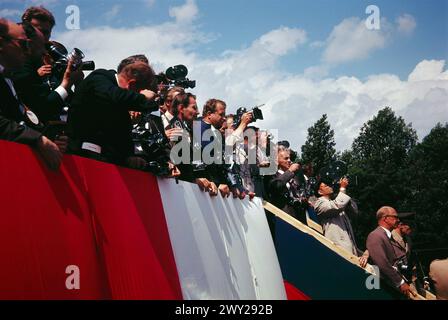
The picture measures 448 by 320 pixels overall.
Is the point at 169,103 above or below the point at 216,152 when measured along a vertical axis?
above

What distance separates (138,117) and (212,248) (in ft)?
4.33

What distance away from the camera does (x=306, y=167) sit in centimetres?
992

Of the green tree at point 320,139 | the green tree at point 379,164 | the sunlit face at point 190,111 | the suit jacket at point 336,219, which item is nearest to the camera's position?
the sunlit face at point 190,111

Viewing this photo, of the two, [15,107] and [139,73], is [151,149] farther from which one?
[15,107]

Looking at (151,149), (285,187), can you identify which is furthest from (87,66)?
(285,187)

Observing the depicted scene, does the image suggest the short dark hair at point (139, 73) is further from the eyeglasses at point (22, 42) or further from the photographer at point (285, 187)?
the photographer at point (285, 187)

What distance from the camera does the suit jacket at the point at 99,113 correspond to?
3352 mm

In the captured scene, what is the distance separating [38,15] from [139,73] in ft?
3.68

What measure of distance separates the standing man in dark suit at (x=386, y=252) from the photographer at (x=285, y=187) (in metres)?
1.39

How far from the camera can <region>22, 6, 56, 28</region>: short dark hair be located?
3.99 metres

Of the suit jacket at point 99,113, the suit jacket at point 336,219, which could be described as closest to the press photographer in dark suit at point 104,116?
the suit jacket at point 99,113

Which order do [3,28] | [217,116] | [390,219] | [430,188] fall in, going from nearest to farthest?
[3,28]
[217,116]
[390,219]
[430,188]

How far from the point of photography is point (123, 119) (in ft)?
11.6
